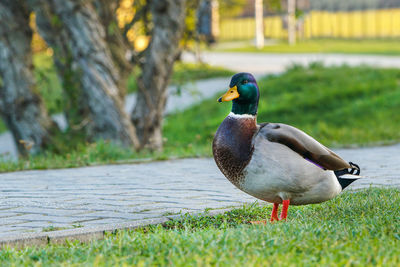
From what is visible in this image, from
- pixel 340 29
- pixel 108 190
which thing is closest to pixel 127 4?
pixel 108 190

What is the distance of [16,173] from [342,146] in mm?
4481

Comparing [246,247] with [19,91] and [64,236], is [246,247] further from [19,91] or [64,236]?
[19,91]

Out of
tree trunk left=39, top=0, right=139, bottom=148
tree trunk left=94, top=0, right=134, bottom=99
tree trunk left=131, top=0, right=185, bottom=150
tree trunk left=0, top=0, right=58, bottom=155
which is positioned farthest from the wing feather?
tree trunk left=0, top=0, right=58, bottom=155

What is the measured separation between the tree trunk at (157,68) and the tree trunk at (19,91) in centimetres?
148

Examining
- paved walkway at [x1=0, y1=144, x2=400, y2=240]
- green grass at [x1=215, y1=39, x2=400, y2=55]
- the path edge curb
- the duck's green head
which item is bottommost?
green grass at [x1=215, y1=39, x2=400, y2=55]

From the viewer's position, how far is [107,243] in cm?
421

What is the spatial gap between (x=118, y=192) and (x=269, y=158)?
2.08 metres

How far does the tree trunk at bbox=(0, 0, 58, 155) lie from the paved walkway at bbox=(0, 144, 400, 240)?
3.32 metres

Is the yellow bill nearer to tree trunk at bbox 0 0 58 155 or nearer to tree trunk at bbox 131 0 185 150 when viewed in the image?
tree trunk at bbox 131 0 185 150

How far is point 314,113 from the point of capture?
1402 cm

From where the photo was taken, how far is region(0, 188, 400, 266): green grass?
3820 mm

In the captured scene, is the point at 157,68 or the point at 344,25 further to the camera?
the point at 344,25

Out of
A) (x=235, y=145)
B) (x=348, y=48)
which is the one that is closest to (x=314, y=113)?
(x=235, y=145)

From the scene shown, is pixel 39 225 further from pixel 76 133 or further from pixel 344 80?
pixel 344 80
